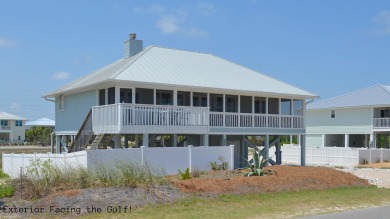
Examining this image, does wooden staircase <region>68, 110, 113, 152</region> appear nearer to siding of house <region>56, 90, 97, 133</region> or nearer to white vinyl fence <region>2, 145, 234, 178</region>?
siding of house <region>56, 90, 97, 133</region>

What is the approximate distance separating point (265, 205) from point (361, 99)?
133ft

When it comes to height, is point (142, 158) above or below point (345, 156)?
above

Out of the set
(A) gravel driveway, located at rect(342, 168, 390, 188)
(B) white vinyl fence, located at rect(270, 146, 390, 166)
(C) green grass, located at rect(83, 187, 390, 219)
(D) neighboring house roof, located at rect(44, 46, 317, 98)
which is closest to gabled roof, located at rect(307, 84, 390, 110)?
(B) white vinyl fence, located at rect(270, 146, 390, 166)

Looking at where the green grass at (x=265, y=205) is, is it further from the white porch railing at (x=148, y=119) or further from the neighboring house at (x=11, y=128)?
the neighboring house at (x=11, y=128)

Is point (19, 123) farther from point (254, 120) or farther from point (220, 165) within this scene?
point (220, 165)

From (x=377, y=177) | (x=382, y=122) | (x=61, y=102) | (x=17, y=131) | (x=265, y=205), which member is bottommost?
(x=377, y=177)

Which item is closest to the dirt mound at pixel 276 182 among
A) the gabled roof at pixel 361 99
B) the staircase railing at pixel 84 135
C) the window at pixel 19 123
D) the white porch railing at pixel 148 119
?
the white porch railing at pixel 148 119

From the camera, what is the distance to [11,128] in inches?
3942

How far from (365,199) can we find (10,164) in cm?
1669

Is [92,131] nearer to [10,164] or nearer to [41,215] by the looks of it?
[10,164]

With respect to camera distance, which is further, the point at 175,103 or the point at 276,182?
the point at 175,103

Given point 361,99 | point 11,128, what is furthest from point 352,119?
point 11,128

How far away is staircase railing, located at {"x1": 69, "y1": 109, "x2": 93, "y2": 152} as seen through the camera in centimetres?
2528

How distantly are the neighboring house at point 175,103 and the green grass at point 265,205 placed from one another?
356 inches
